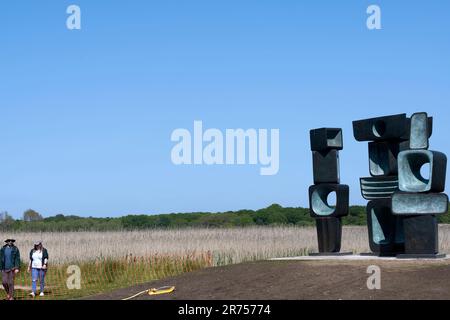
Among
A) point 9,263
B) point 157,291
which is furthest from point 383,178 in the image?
point 9,263

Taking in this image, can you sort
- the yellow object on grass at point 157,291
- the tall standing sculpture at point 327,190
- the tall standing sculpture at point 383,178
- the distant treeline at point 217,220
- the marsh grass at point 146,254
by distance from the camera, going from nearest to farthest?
the yellow object on grass at point 157,291 → the tall standing sculpture at point 383,178 → the tall standing sculpture at point 327,190 → the marsh grass at point 146,254 → the distant treeline at point 217,220

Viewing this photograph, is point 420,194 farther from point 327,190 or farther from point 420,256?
point 327,190

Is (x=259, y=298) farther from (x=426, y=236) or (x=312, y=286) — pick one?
(x=426, y=236)

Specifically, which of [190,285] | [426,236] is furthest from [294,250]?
[190,285]

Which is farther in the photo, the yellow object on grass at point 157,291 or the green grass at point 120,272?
the green grass at point 120,272

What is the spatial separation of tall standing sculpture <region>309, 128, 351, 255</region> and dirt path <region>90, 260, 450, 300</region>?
138 inches

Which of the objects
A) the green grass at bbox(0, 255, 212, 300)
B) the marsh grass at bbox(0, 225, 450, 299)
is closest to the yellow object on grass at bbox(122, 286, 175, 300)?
the marsh grass at bbox(0, 225, 450, 299)

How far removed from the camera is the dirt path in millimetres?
15438

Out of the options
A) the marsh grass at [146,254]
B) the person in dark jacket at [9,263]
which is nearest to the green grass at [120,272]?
the marsh grass at [146,254]

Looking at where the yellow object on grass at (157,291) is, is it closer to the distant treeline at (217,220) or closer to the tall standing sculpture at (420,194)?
the tall standing sculpture at (420,194)

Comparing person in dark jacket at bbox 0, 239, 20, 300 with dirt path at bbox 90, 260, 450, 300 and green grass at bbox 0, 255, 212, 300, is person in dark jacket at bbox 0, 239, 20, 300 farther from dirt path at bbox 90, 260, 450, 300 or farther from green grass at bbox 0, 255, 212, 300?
dirt path at bbox 90, 260, 450, 300

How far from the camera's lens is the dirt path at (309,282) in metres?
15.4

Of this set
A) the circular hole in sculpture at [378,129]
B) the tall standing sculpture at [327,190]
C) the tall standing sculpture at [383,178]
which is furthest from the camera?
the tall standing sculpture at [327,190]

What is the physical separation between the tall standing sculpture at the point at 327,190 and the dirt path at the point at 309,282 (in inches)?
138
